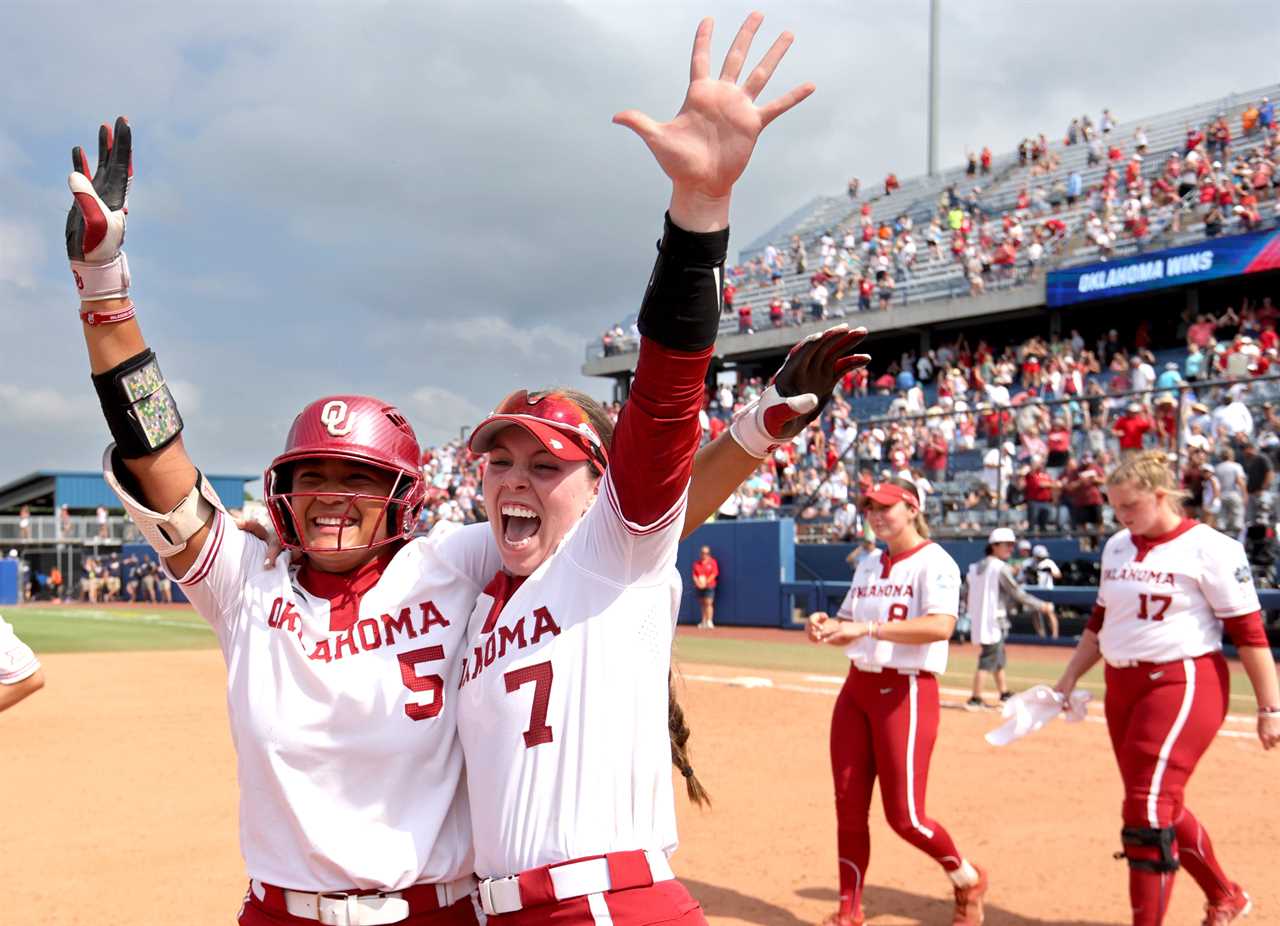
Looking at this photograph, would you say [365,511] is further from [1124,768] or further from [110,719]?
[110,719]

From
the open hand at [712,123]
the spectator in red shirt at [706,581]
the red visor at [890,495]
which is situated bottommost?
the spectator in red shirt at [706,581]

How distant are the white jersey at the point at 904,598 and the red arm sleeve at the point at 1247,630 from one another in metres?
1.20

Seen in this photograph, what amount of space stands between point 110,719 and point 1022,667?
10712 mm

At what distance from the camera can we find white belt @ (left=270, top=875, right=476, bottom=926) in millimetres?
2367

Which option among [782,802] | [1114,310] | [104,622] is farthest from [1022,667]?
[104,622]

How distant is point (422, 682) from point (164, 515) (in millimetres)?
672

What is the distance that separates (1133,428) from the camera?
1661 centimetres

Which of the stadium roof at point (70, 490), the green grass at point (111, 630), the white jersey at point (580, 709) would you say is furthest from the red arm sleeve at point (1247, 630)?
the stadium roof at point (70, 490)

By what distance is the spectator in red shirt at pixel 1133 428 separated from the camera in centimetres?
1656

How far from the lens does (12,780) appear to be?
8094 mm

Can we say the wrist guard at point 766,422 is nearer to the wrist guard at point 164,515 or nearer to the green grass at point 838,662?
the wrist guard at point 164,515

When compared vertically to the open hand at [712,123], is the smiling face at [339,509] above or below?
below

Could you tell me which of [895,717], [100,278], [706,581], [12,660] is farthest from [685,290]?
[706,581]

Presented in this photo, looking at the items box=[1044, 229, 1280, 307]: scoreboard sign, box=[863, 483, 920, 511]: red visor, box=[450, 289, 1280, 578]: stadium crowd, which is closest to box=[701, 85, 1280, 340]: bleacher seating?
box=[1044, 229, 1280, 307]: scoreboard sign
